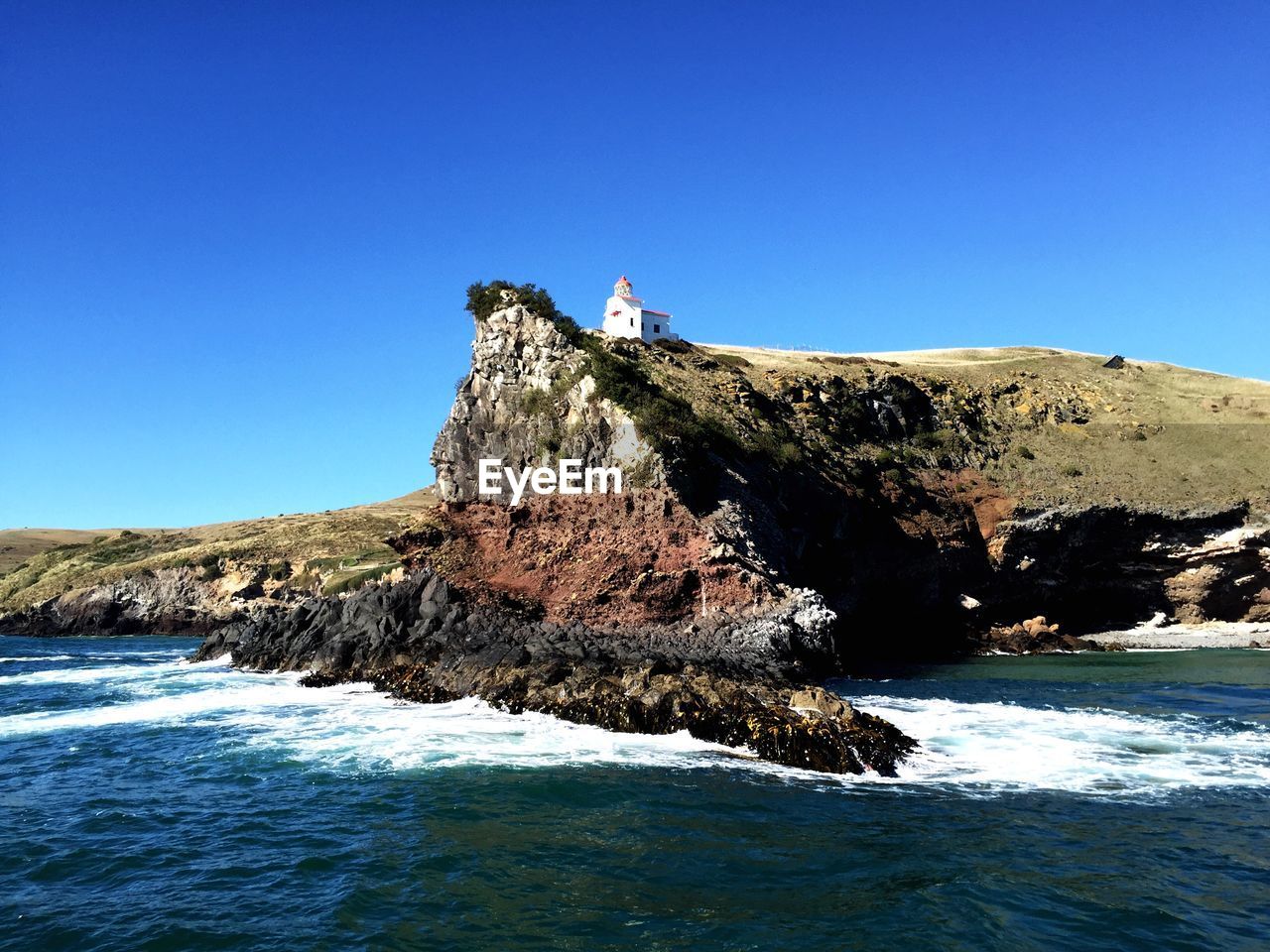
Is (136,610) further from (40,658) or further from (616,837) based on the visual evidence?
(616,837)

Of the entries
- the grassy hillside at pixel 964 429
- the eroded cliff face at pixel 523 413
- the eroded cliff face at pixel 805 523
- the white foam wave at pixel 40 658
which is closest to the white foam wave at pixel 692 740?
the eroded cliff face at pixel 805 523

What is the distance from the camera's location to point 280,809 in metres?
16.0

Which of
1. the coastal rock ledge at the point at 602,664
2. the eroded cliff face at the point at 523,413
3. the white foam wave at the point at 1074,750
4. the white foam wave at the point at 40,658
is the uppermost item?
the eroded cliff face at the point at 523,413

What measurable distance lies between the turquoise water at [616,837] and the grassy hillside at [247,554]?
46.8m

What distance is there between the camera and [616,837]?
14.1 metres

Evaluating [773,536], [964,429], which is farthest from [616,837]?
[964,429]

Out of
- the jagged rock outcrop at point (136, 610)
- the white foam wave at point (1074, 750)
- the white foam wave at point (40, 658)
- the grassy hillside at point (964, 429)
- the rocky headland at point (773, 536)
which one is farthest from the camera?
the jagged rock outcrop at point (136, 610)

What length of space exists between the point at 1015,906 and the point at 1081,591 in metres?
46.8

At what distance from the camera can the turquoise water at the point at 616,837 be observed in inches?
418

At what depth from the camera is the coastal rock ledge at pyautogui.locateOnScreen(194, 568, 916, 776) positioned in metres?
20.6

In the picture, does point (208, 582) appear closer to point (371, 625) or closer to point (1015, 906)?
point (371, 625)

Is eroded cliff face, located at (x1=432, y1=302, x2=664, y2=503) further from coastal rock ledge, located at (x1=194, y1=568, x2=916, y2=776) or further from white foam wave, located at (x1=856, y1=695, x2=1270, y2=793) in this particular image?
white foam wave, located at (x1=856, y1=695, x2=1270, y2=793)

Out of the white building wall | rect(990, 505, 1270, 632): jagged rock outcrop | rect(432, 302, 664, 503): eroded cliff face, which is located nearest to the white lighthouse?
the white building wall

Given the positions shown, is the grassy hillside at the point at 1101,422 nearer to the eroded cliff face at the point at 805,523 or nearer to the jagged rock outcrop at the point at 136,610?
the eroded cliff face at the point at 805,523
